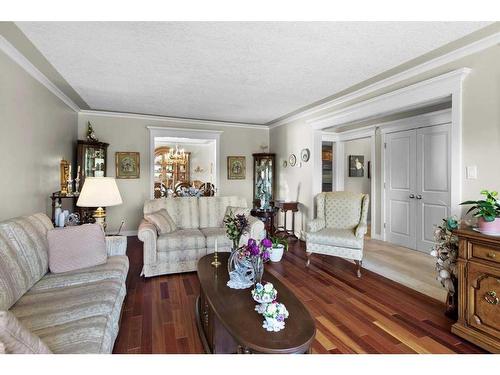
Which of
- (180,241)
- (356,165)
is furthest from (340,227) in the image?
(356,165)

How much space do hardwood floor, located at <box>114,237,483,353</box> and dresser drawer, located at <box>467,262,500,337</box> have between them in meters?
0.18

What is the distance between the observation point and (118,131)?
5.14 m

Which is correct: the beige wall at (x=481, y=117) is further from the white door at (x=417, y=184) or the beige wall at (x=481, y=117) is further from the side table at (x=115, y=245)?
the side table at (x=115, y=245)

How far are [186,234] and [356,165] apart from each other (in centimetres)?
449

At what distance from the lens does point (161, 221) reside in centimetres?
346

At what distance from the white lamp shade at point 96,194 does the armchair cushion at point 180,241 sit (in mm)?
742

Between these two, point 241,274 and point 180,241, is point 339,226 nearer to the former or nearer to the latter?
point 180,241

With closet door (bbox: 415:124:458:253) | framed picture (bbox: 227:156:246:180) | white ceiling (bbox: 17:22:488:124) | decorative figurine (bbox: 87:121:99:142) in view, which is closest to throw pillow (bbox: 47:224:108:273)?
white ceiling (bbox: 17:22:488:124)

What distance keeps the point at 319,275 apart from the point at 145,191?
3.82 m

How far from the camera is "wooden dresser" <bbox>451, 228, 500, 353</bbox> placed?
1.81 m

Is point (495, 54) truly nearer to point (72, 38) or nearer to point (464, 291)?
point (464, 291)

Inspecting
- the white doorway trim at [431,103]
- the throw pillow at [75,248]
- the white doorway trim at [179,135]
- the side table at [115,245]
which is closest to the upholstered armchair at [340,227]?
the white doorway trim at [431,103]

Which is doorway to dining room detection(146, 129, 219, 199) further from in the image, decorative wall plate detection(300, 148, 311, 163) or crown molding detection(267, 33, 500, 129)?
crown molding detection(267, 33, 500, 129)
